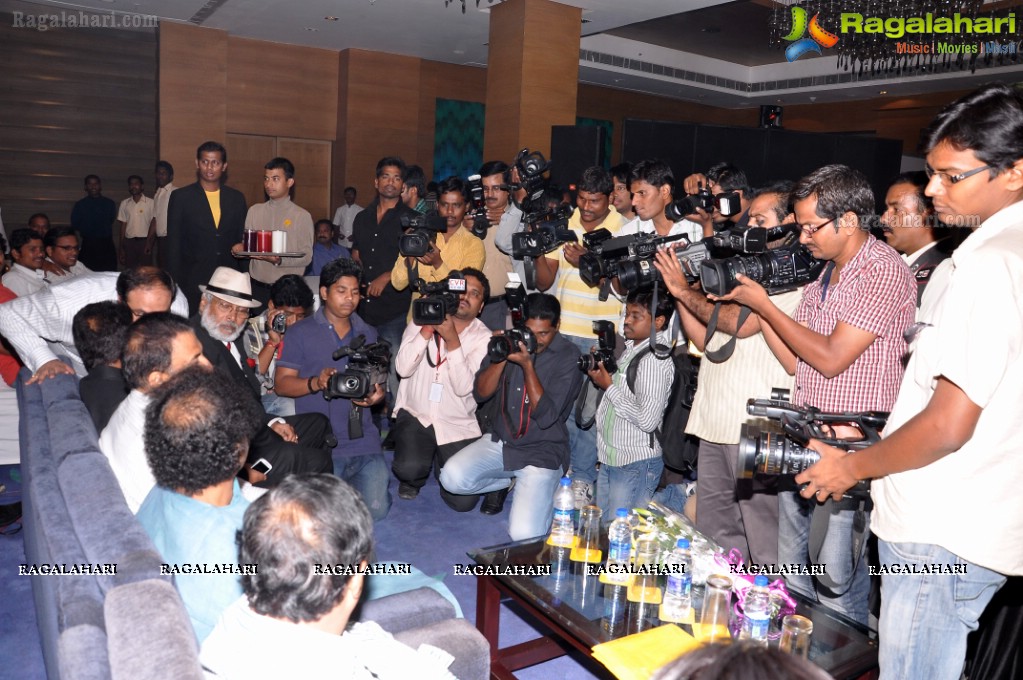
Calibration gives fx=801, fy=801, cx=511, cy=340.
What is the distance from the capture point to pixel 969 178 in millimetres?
1554

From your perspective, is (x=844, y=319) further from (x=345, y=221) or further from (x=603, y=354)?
(x=345, y=221)

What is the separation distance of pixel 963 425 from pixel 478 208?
10.4 ft

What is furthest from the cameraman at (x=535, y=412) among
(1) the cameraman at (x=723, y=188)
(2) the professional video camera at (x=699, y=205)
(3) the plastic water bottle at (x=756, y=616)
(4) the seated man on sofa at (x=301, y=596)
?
(4) the seated man on sofa at (x=301, y=596)

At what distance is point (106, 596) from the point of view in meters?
1.35

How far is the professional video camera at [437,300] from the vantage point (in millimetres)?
3527

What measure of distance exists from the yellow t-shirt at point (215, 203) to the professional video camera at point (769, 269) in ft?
11.5

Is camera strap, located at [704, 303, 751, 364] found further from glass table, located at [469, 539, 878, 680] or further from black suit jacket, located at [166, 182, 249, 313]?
black suit jacket, located at [166, 182, 249, 313]

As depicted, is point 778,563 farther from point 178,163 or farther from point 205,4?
point 178,163

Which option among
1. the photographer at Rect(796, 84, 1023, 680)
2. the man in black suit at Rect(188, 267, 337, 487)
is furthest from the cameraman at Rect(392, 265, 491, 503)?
the photographer at Rect(796, 84, 1023, 680)

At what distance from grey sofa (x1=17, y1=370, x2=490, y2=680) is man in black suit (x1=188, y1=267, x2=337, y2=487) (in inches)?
26.9

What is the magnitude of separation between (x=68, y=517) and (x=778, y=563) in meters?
1.98

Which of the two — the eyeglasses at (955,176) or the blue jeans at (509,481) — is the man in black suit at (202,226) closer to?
the blue jeans at (509,481)

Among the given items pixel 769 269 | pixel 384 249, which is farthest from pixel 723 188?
pixel 384 249

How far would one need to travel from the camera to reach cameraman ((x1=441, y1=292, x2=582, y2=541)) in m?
3.40
